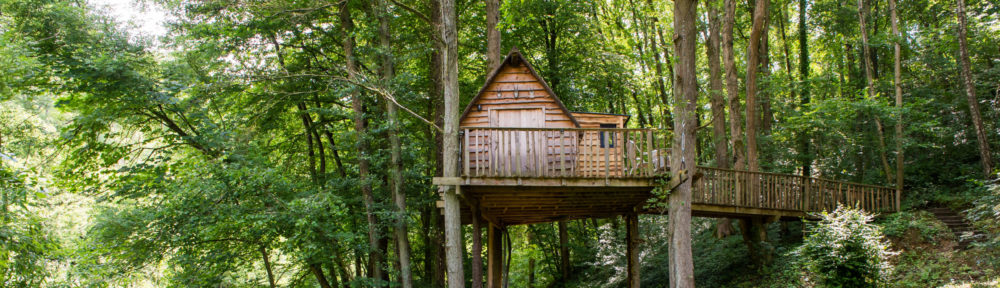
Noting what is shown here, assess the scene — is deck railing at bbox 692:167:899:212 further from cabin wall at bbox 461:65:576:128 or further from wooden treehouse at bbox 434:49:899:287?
cabin wall at bbox 461:65:576:128

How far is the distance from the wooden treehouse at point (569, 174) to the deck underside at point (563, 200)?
0.8 inches

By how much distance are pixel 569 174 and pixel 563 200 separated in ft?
5.91

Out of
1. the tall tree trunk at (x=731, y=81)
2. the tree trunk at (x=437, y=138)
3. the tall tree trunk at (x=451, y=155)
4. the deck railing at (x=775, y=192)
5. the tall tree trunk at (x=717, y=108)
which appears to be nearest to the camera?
the tall tree trunk at (x=451, y=155)

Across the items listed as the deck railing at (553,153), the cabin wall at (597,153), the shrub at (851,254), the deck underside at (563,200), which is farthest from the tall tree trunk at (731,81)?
the cabin wall at (597,153)

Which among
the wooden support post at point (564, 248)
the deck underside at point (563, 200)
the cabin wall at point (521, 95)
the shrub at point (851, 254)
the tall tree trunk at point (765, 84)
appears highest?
the tall tree trunk at point (765, 84)

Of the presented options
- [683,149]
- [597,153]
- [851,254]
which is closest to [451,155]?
[597,153]

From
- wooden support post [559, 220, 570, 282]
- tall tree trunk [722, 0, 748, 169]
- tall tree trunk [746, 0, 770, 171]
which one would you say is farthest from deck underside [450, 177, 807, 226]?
wooden support post [559, 220, 570, 282]

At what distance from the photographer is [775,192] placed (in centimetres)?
1337

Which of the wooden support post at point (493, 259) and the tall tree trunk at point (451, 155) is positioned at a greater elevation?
the tall tree trunk at point (451, 155)

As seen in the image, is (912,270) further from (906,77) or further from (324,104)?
(324,104)

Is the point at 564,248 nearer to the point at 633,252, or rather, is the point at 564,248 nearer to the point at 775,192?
the point at 633,252

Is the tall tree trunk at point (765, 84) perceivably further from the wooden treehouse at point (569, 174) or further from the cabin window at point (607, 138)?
the cabin window at point (607, 138)

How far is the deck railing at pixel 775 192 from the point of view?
12.8 meters

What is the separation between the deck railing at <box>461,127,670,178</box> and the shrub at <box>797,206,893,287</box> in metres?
3.19
